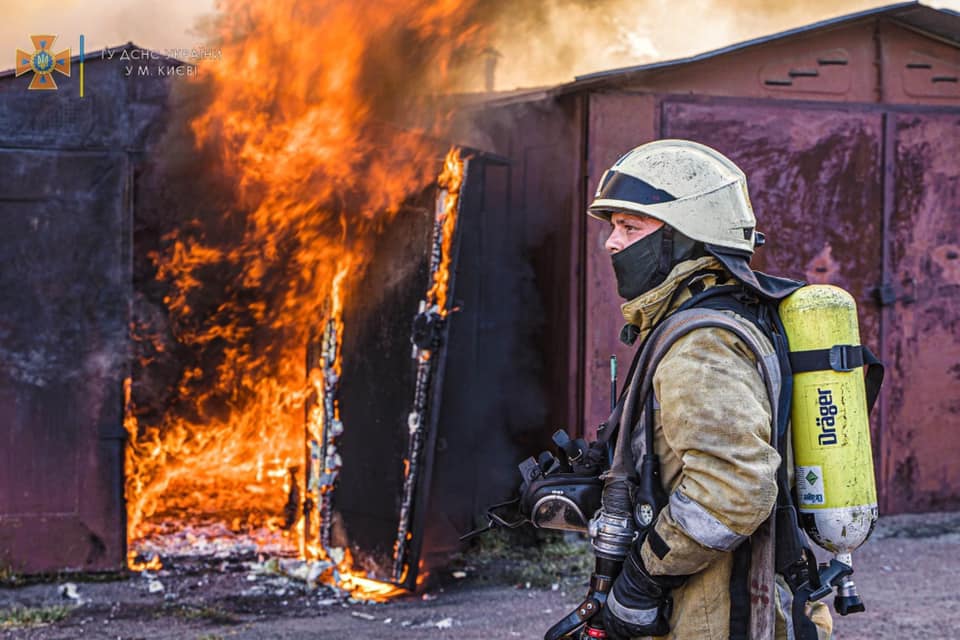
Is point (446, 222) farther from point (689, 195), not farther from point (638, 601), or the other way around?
point (638, 601)

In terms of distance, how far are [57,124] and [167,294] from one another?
6.76 ft

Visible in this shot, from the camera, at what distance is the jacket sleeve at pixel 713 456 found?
8.22 feet

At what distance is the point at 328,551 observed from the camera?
A: 7008 mm

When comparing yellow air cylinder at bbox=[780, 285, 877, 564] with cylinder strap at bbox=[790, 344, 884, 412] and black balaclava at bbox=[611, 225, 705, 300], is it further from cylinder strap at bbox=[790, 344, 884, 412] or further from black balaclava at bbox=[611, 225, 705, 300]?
black balaclava at bbox=[611, 225, 705, 300]

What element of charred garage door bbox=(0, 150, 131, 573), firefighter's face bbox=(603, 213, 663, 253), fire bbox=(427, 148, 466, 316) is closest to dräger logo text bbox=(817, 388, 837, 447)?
firefighter's face bbox=(603, 213, 663, 253)

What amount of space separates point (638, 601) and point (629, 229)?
3.61ft

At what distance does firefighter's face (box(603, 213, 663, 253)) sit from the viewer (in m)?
2.94

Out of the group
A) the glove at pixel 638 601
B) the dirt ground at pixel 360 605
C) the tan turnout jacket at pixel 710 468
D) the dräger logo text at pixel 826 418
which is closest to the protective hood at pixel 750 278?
the tan turnout jacket at pixel 710 468

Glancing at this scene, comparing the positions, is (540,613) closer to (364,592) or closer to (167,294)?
(364,592)

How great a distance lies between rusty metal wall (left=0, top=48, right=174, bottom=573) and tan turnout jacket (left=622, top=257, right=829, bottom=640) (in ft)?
16.9

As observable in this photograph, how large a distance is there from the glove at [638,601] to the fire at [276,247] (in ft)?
12.2

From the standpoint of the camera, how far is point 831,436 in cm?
271

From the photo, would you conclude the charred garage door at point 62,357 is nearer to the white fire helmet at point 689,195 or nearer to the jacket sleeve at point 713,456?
the white fire helmet at point 689,195

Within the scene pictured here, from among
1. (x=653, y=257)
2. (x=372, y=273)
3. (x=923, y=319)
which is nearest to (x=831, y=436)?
(x=653, y=257)
